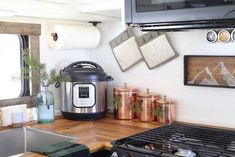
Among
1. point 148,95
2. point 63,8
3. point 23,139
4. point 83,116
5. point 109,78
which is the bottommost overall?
point 23,139

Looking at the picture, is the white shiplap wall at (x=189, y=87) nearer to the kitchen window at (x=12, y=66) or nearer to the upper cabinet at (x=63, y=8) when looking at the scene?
the upper cabinet at (x=63, y=8)

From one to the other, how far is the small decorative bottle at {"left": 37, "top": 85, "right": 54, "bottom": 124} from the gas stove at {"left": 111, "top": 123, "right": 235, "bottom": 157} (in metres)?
0.62

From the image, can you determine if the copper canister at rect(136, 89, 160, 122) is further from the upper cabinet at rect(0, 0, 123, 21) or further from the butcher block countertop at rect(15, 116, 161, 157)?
the upper cabinet at rect(0, 0, 123, 21)

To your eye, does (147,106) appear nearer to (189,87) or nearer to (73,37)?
(189,87)

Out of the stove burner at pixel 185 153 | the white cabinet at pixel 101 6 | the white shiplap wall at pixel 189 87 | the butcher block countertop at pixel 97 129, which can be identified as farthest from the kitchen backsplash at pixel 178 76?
the stove burner at pixel 185 153

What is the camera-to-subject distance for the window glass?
199cm

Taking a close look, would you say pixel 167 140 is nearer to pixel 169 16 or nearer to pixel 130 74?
pixel 169 16

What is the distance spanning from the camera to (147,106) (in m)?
2.01

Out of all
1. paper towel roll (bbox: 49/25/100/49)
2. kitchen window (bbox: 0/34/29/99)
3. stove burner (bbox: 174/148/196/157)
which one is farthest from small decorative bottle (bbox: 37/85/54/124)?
stove burner (bbox: 174/148/196/157)

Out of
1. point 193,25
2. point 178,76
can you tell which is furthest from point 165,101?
point 193,25

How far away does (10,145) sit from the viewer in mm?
1873

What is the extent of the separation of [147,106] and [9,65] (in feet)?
2.82

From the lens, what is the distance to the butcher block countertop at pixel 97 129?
5.27ft

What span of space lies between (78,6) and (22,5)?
0.36 meters
